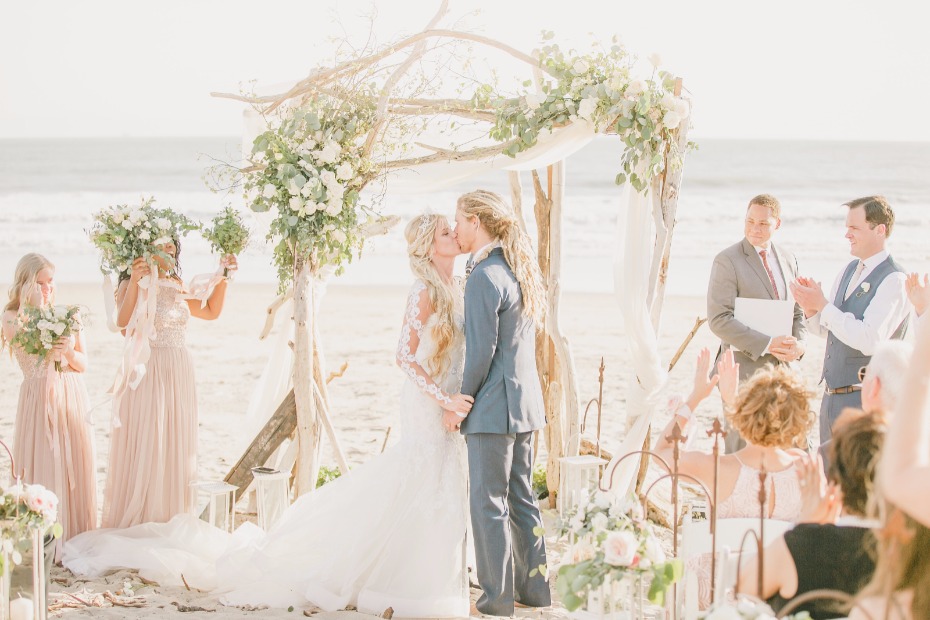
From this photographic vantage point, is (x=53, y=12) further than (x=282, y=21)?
Yes

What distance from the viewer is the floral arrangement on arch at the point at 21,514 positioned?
11.9ft

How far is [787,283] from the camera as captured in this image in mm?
5730

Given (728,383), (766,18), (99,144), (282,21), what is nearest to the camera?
(728,383)

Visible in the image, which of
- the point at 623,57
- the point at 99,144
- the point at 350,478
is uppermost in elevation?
the point at 99,144

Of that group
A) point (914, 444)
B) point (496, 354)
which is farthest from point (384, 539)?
point (914, 444)

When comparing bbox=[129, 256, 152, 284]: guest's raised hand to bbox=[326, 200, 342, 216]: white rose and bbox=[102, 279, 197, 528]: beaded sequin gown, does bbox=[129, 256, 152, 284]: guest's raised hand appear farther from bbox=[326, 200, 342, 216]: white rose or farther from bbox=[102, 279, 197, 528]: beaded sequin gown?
bbox=[326, 200, 342, 216]: white rose

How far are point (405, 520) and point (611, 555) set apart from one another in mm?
1808

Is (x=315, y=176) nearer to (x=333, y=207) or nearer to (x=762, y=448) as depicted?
(x=333, y=207)

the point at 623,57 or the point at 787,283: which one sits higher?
the point at 623,57

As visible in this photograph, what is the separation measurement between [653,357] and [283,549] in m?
2.23

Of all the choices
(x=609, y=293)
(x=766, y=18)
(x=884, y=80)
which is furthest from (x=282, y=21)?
(x=884, y=80)

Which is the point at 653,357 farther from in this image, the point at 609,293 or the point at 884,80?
the point at 884,80

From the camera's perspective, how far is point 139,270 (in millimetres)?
5621

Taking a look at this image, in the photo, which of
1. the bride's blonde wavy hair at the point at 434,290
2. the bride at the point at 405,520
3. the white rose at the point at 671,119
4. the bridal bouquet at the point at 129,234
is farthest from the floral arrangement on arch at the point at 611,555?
the bridal bouquet at the point at 129,234
